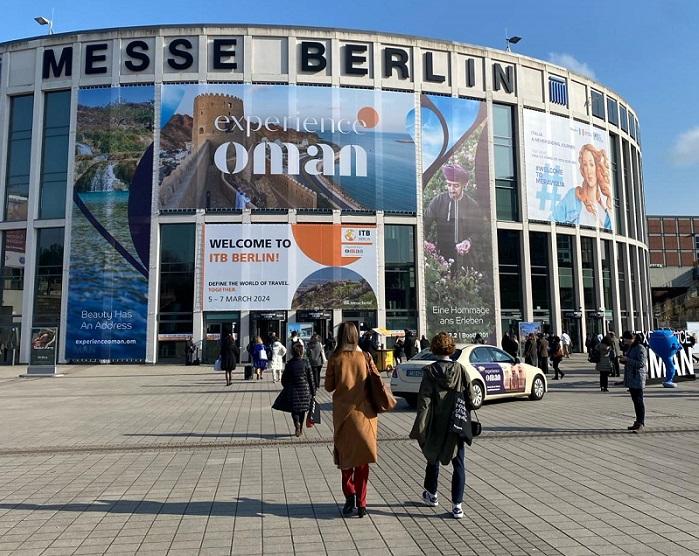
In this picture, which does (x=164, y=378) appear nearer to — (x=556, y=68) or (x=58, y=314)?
(x=58, y=314)

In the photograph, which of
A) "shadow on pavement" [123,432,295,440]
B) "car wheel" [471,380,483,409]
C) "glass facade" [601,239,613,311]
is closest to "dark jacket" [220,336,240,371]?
"shadow on pavement" [123,432,295,440]

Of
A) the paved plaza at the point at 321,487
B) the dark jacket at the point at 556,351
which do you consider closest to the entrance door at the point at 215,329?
the dark jacket at the point at 556,351

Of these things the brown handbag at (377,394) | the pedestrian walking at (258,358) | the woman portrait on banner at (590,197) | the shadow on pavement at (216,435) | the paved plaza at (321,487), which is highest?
the woman portrait on banner at (590,197)

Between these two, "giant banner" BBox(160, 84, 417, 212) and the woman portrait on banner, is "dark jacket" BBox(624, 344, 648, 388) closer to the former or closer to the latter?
"giant banner" BBox(160, 84, 417, 212)

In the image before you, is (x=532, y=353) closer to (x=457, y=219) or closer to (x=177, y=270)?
(x=457, y=219)

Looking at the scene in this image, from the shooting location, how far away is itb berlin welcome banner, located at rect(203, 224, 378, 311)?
1261 inches

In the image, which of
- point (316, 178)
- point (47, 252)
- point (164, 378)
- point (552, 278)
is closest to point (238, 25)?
point (316, 178)

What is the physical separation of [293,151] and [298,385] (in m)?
26.1

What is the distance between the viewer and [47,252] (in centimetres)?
3303

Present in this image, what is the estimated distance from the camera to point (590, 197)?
1590 inches

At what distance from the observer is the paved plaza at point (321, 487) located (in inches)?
175

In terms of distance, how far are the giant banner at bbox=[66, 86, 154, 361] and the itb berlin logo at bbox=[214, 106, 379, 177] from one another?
474cm

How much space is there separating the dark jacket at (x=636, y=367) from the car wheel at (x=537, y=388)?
4.34 metres

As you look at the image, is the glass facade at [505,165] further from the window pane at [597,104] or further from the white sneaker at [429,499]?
the white sneaker at [429,499]
